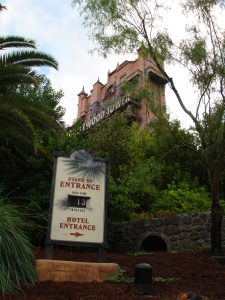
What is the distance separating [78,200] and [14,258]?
7.81 ft

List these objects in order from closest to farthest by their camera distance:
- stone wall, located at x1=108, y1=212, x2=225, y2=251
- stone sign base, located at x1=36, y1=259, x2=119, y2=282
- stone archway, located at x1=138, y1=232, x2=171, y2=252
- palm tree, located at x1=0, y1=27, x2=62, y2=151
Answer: stone sign base, located at x1=36, y1=259, x2=119, y2=282 → palm tree, located at x1=0, y1=27, x2=62, y2=151 → stone wall, located at x1=108, y1=212, x2=225, y2=251 → stone archway, located at x1=138, y1=232, x2=171, y2=252

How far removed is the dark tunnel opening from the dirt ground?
169 inches

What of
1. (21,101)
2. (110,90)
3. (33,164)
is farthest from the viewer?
(110,90)

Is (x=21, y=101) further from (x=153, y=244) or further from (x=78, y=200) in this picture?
(x=153, y=244)

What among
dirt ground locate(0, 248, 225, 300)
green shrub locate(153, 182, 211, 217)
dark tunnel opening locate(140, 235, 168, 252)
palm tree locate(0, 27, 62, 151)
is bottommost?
dirt ground locate(0, 248, 225, 300)

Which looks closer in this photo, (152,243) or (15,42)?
(15,42)

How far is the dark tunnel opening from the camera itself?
566 inches

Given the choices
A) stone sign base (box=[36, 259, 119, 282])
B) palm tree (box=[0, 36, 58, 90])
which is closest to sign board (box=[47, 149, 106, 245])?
stone sign base (box=[36, 259, 119, 282])

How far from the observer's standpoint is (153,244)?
14.7m

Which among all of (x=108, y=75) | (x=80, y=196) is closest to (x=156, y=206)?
(x=80, y=196)

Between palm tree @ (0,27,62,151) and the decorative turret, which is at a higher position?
the decorative turret

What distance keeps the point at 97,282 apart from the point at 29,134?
5.32 meters

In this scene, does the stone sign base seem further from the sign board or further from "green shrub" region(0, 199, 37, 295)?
the sign board

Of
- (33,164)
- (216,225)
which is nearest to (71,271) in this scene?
(216,225)
